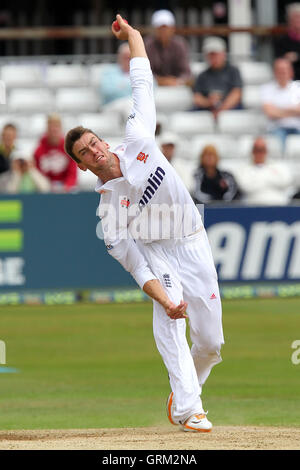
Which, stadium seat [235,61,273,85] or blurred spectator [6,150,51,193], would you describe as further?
stadium seat [235,61,273,85]

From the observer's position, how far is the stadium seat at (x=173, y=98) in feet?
60.5

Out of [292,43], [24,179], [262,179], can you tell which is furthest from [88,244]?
[292,43]

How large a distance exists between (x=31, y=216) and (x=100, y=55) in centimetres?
560

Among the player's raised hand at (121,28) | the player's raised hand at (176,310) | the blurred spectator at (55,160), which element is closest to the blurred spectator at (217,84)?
the blurred spectator at (55,160)

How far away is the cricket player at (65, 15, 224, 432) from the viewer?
7.85 metres

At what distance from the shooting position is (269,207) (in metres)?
15.6

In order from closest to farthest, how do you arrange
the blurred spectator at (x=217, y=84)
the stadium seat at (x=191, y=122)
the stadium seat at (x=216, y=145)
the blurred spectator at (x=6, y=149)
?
the blurred spectator at (x=6, y=149), the stadium seat at (x=216, y=145), the blurred spectator at (x=217, y=84), the stadium seat at (x=191, y=122)

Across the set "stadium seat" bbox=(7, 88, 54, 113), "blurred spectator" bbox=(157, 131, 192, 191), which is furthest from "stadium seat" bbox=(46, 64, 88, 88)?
"blurred spectator" bbox=(157, 131, 192, 191)

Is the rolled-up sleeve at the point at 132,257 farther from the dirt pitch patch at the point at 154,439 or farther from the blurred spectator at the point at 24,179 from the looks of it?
the blurred spectator at the point at 24,179

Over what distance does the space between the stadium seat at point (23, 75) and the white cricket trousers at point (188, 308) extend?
11251mm

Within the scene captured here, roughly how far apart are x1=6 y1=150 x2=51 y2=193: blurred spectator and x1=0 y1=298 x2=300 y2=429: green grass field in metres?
1.71

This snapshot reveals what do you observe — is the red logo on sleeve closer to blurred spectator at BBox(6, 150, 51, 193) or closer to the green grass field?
the green grass field

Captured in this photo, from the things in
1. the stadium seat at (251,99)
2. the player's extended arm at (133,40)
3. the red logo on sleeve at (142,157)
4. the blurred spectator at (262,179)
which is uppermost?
the player's extended arm at (133,40)

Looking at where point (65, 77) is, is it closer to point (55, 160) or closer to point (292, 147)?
point (55, 160)
